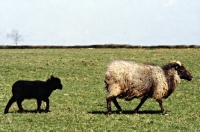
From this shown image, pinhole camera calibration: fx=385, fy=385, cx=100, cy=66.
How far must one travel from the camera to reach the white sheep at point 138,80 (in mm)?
15508

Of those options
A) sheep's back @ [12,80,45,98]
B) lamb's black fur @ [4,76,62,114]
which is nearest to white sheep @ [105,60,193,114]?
lamb's black fur @ [4,76,62,114]

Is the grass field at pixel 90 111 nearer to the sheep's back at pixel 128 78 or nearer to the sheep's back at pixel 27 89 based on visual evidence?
the sheep's back at pixel 27 89

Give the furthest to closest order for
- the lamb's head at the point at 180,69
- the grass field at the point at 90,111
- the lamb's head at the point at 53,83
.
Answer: the lamb's head at the point at 180,69
the lamb's head at the point at 53,83
the grass field at the point at 90,111

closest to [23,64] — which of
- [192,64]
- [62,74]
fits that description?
[62,74]

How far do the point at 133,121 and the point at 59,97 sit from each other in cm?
844

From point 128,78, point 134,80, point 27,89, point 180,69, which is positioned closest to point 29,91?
point 27,89

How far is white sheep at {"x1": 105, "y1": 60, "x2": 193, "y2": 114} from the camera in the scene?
50.9 ft

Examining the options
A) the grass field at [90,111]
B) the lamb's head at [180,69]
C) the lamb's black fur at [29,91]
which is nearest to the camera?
the grass field at [90,111]

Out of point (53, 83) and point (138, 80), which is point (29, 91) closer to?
point (53, 83)

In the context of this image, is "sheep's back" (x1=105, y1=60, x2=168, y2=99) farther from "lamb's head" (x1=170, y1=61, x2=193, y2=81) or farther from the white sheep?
"lamb's head" (x1=170, y1=61, x2=193, y2=81)

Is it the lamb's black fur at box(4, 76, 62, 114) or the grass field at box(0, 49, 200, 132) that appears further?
the lamb's black fur at box(4, 76, 62, 114)

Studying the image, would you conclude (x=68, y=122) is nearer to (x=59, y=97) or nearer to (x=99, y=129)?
(x=99, y=129)

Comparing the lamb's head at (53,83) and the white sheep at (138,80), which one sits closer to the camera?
the white sheep at (138,80)

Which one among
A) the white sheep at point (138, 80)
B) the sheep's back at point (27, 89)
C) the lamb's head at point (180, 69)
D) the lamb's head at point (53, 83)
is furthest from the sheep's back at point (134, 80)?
the sheep's back at point (27, 89)
